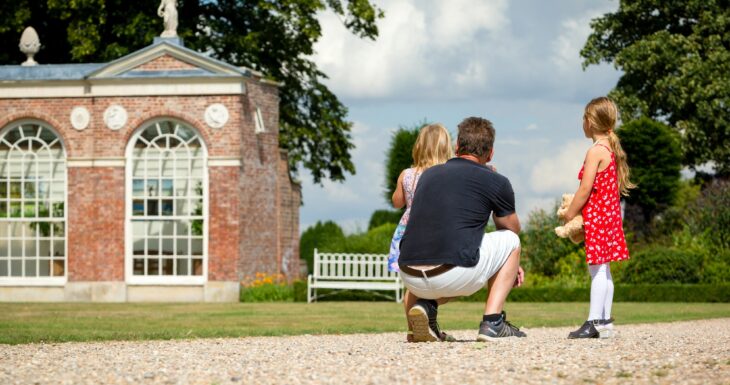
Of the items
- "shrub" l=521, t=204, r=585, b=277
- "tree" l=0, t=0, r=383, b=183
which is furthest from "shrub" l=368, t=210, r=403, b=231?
"shrub" l=521, t=204, r=585, b=277

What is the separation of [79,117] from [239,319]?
8608 millimetres

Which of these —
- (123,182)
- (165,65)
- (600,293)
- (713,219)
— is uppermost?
(165,65)

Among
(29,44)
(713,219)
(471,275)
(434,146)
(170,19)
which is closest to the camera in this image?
(471,275)

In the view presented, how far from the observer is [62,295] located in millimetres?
20984

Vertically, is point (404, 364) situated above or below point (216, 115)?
below

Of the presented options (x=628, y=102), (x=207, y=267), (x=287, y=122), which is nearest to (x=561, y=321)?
(x=207, y=267)

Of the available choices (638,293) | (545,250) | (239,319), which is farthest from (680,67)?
(239,319)

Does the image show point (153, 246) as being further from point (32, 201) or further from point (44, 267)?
point (32, 201)

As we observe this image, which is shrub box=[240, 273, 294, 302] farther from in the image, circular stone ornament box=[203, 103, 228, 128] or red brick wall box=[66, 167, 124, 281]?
circular stone ornament box=[203, 103, 228, 128]

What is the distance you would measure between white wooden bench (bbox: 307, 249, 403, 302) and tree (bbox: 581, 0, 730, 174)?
12387mm

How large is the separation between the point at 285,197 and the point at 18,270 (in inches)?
212

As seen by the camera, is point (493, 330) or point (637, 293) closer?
point (493, 330)

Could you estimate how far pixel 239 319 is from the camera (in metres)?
13.8

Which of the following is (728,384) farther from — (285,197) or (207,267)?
(285,197)
